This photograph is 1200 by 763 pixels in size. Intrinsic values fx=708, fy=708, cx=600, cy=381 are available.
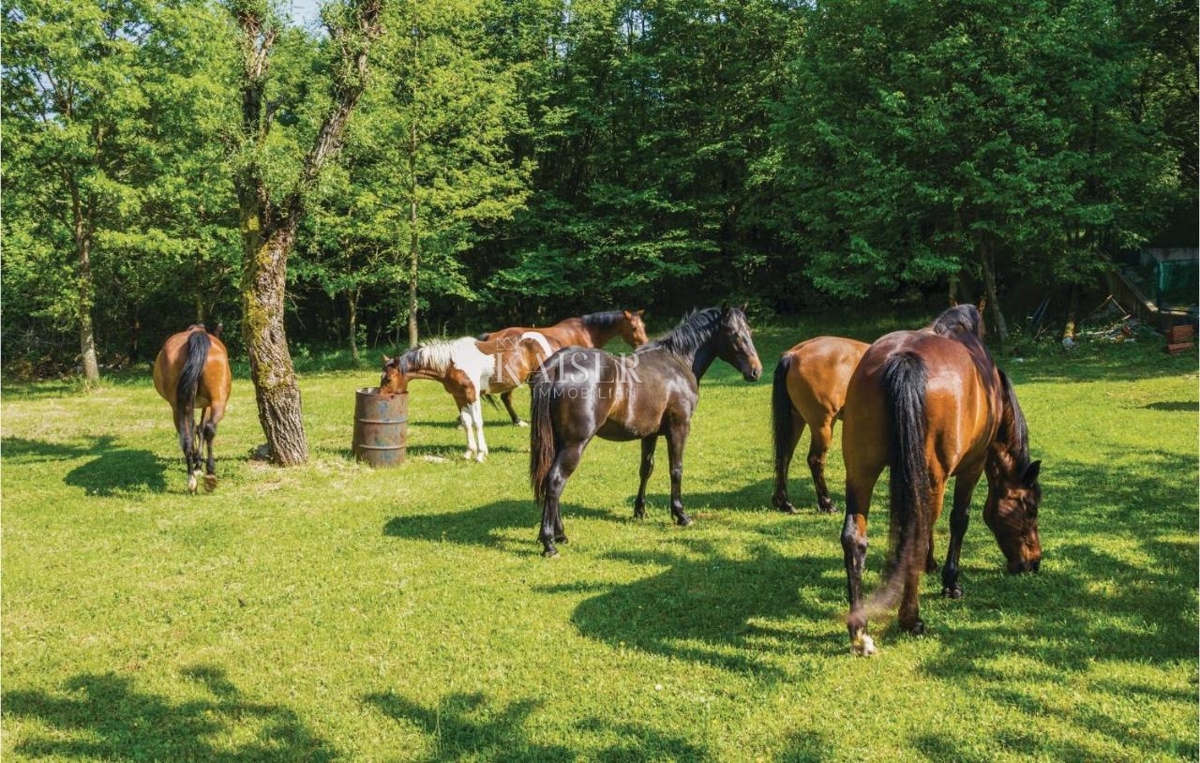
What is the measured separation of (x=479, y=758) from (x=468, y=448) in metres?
7.34

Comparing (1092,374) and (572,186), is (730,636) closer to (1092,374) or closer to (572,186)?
(1092,374)

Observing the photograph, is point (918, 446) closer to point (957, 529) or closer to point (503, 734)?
point (957, 529)

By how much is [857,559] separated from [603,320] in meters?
8.28

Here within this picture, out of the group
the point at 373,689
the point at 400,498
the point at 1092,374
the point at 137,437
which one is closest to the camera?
the point at 373,689

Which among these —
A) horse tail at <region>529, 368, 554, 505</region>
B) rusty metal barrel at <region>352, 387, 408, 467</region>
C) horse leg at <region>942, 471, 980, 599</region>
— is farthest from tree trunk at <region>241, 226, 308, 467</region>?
horse leg at <region>942, 471, 980, 599</region>

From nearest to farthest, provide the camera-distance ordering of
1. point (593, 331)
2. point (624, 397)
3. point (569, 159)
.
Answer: point (624, 397), point (593, 331), point (569, 159)

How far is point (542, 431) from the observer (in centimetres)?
628

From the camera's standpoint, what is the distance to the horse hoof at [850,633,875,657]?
14.0ft

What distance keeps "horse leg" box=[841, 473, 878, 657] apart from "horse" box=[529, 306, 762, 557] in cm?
256

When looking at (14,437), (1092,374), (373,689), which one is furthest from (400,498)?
(1092,374)

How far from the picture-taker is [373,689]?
408 cm

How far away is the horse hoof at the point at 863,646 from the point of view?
4256 mm

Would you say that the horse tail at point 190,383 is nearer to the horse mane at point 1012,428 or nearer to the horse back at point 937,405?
the horse back at point 937,405

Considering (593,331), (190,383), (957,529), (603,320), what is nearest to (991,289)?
(603,320)
